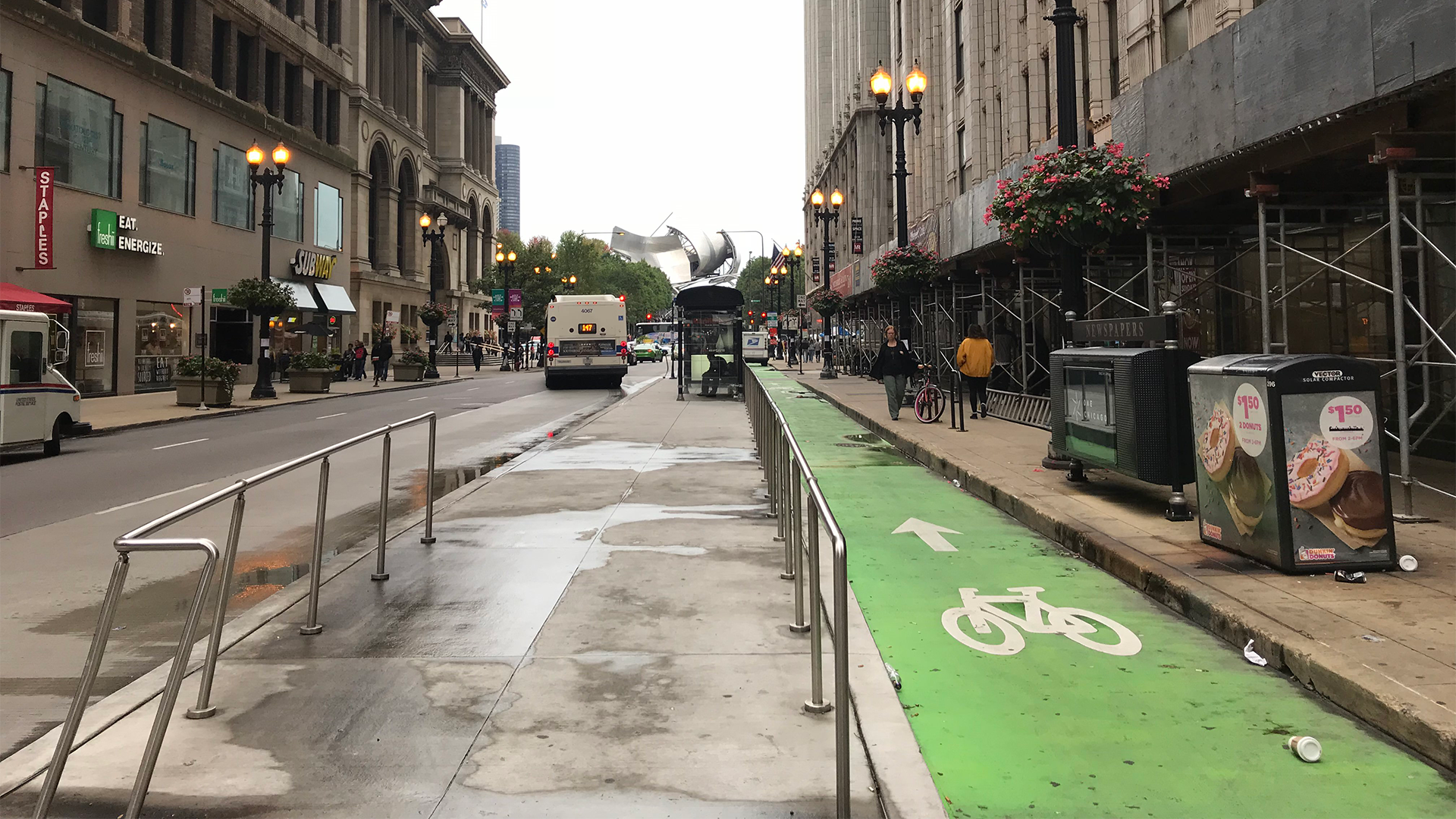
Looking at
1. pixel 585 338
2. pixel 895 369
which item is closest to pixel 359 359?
pixel 585 338

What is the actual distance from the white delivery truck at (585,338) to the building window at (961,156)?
42.7 ft

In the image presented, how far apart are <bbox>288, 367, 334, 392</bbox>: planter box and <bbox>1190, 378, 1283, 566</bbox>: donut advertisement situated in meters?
31.7

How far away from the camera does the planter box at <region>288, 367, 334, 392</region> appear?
110 feet

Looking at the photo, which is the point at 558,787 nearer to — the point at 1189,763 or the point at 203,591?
the point at 203,591

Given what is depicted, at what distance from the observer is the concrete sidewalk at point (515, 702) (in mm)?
3746

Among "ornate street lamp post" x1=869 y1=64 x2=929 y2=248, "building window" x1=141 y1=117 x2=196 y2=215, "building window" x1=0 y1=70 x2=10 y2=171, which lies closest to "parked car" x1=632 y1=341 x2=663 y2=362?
"building window" x1=141 y1=117 x2=196 y2=215

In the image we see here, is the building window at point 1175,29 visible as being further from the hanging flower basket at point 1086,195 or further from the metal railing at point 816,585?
the metal railing at point 816,585

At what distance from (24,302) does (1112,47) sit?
74.8 feet

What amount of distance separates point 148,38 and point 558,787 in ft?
134

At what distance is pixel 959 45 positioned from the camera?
34.6 meters

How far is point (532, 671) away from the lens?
17.2ft

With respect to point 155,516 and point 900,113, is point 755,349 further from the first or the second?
point 155,516

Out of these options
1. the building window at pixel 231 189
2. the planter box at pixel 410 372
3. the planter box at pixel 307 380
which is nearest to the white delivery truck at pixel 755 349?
the planter box at pixel 410 372

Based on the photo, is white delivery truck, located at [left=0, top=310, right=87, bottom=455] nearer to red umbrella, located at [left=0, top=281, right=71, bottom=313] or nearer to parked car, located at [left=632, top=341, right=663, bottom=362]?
red umbrella, located at [left=0, top=281, right=71, bottom=313]
